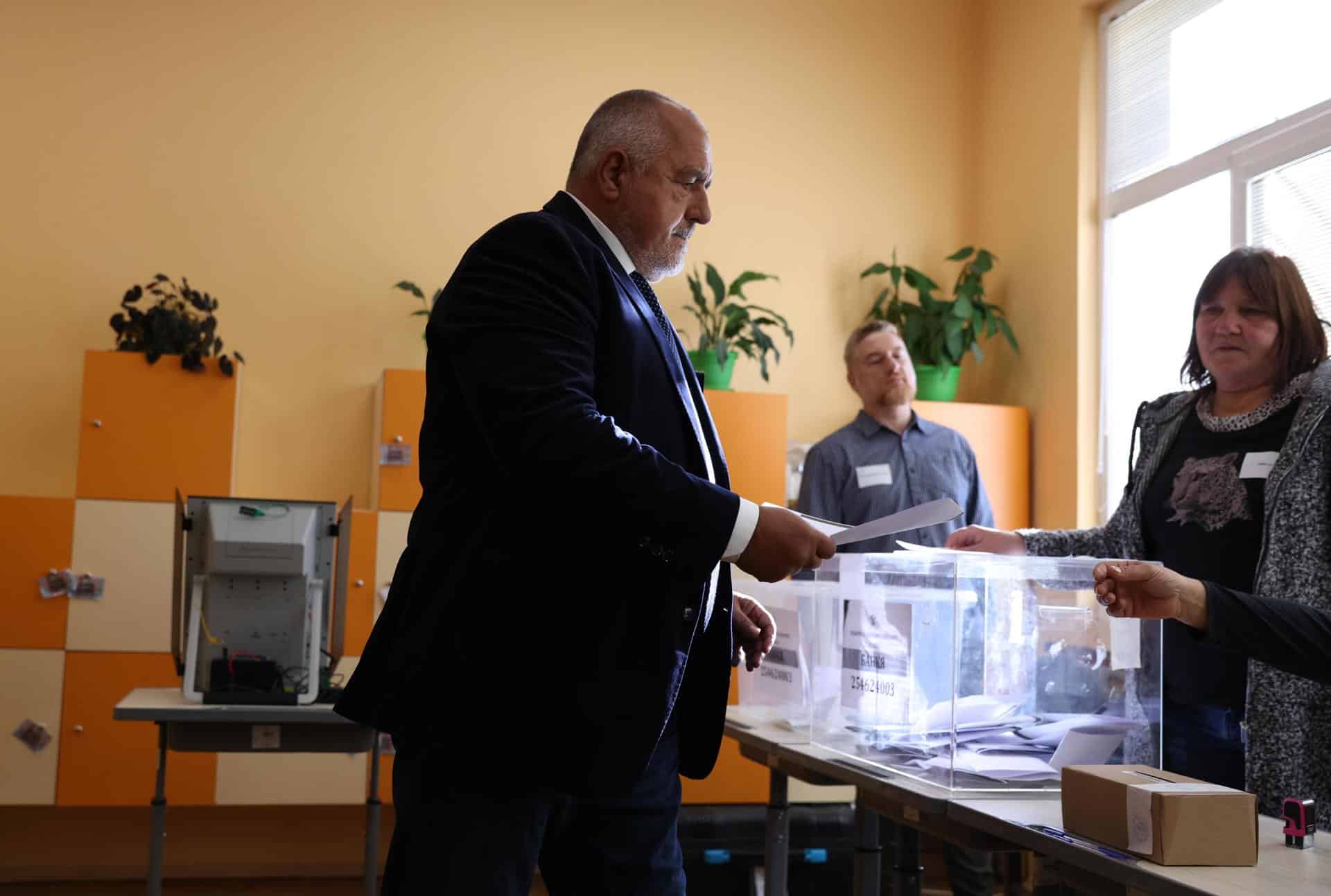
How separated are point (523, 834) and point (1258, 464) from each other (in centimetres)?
147

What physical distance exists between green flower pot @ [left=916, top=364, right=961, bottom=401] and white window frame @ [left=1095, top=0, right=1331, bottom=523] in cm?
60

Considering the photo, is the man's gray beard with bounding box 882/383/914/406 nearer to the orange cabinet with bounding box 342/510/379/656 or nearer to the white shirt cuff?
the orange cabinet with bounding box 342/510/379/656

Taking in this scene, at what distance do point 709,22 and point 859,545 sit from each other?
2882 mm

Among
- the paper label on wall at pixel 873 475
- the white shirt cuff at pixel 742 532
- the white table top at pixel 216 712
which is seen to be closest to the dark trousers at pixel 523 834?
the white shirt cuff at pixel 742 532

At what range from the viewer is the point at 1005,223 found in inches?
216

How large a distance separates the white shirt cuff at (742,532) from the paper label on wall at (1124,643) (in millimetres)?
878

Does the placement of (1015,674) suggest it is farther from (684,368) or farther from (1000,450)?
(1000,450)

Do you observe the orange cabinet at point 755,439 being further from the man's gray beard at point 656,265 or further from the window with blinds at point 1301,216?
the man's gray beard at point 656,265

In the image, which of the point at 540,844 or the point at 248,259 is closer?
the point at 540,844

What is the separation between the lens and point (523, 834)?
4.64ft

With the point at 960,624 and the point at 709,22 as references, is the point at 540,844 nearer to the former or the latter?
the point at 960,624

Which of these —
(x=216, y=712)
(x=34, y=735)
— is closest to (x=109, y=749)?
(x=34, y=735)

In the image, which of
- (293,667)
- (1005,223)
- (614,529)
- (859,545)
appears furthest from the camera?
(1005,223)

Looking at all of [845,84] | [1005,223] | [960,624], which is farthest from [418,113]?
[960,624]
